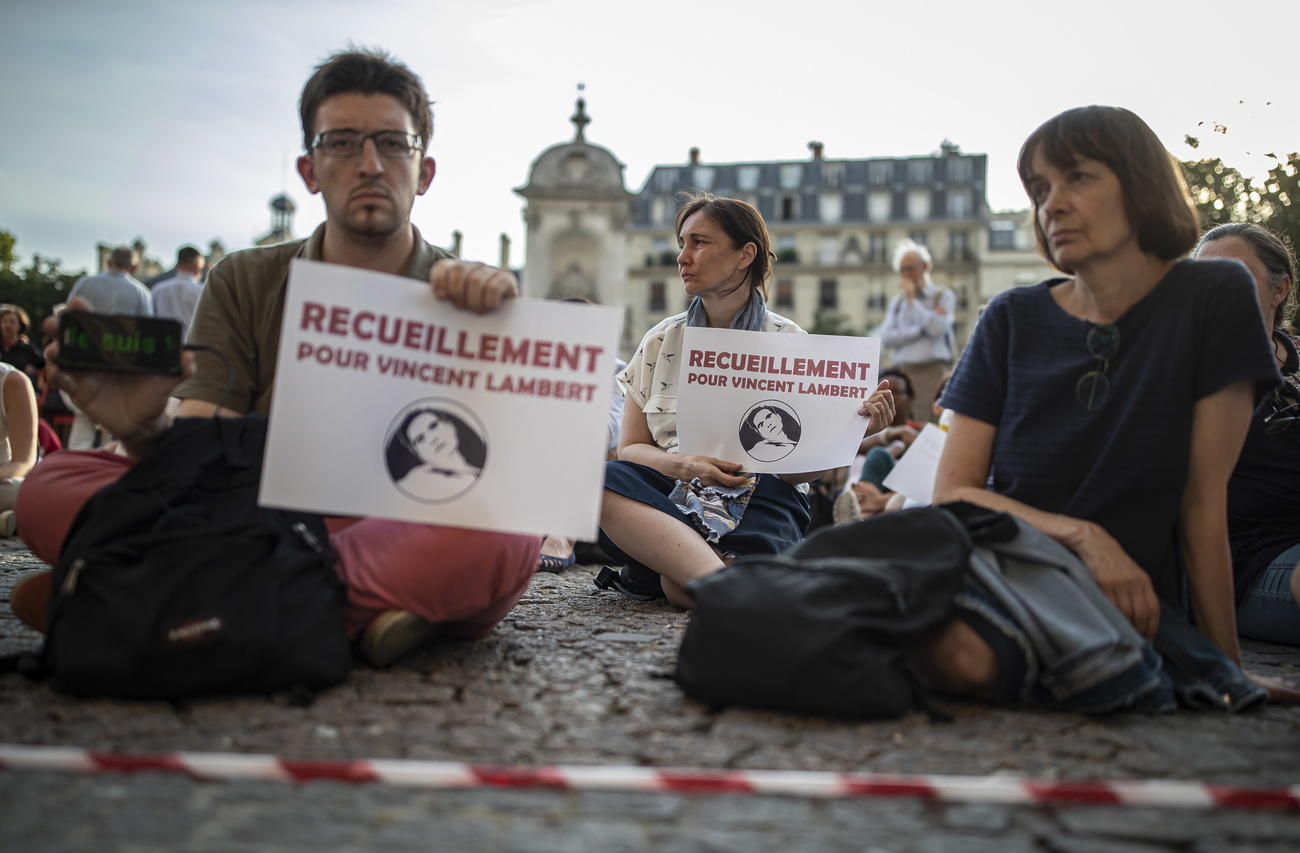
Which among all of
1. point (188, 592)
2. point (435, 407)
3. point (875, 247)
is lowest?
point (188, 592)

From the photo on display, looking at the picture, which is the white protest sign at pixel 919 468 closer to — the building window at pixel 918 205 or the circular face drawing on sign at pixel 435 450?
the circular face drawing on sign at pixel 435 450

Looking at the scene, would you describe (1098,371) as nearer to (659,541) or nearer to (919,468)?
(659,541)

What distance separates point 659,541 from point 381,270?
4.78ft

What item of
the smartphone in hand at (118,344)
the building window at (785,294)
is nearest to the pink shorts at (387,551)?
the smartphone in hand at (118,344)

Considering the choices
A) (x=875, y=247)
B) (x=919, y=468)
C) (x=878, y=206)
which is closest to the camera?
(x=919, y=468)

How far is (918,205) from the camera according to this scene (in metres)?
62.8

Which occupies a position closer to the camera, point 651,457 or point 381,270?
point 381,270

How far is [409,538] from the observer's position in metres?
2.88

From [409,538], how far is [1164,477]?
197 centimetres

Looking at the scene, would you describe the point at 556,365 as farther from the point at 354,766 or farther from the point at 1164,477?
the point at 1164,477

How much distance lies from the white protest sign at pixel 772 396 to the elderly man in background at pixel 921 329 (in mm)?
5759

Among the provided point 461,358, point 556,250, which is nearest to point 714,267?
point 461,358

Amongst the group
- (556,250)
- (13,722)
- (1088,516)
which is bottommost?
(13,722)

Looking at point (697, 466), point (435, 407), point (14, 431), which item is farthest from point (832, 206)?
point (435, 407)
